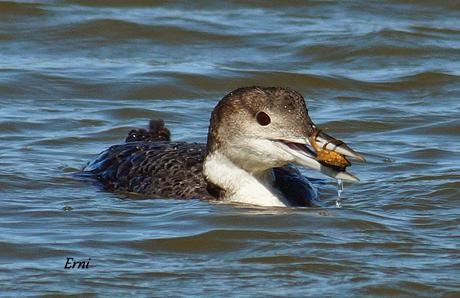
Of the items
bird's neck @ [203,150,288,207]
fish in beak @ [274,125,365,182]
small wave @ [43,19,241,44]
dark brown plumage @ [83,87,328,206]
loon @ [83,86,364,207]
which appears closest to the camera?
fish in beak @ [274,125,365,182]

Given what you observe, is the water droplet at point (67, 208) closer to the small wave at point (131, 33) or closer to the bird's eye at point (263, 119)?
the bird's eye at point (263, 119)

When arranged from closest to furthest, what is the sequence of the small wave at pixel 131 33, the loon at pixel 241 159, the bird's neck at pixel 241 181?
the loon at pixel 241 159
the bird's neck at pixel 241 181
the small wave at pixel 131 33

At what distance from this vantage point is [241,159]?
9.38 metres

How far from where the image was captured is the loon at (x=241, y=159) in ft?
29.7

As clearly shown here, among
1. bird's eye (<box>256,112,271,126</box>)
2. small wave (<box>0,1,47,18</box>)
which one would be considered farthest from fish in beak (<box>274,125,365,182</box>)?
small wave (<box>0,1,47,18</box>)

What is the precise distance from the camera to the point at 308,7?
55.8 ft

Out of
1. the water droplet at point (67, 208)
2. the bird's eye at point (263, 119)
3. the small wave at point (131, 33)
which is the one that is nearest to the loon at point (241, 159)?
the bird's eye at point (263, 119)

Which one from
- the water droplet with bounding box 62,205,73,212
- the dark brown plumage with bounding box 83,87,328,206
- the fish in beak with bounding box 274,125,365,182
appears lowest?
the water droplet with bounding box 62,205,73,212

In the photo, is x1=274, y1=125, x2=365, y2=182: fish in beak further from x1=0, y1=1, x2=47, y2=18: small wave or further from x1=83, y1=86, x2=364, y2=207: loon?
x1=0, y1=1, x2=47, y2=18: small wave

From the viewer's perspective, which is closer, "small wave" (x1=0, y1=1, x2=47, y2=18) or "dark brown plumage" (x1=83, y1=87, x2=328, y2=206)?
"dark brown plumage" (x1=83, y1=87, x2=328, y2=206)

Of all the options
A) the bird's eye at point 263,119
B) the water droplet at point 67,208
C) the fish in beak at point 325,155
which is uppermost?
the bird's eye at point 263,119

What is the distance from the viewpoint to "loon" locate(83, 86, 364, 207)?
29.7ft

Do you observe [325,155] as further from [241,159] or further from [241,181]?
[241,181]

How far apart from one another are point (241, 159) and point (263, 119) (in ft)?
1.26
